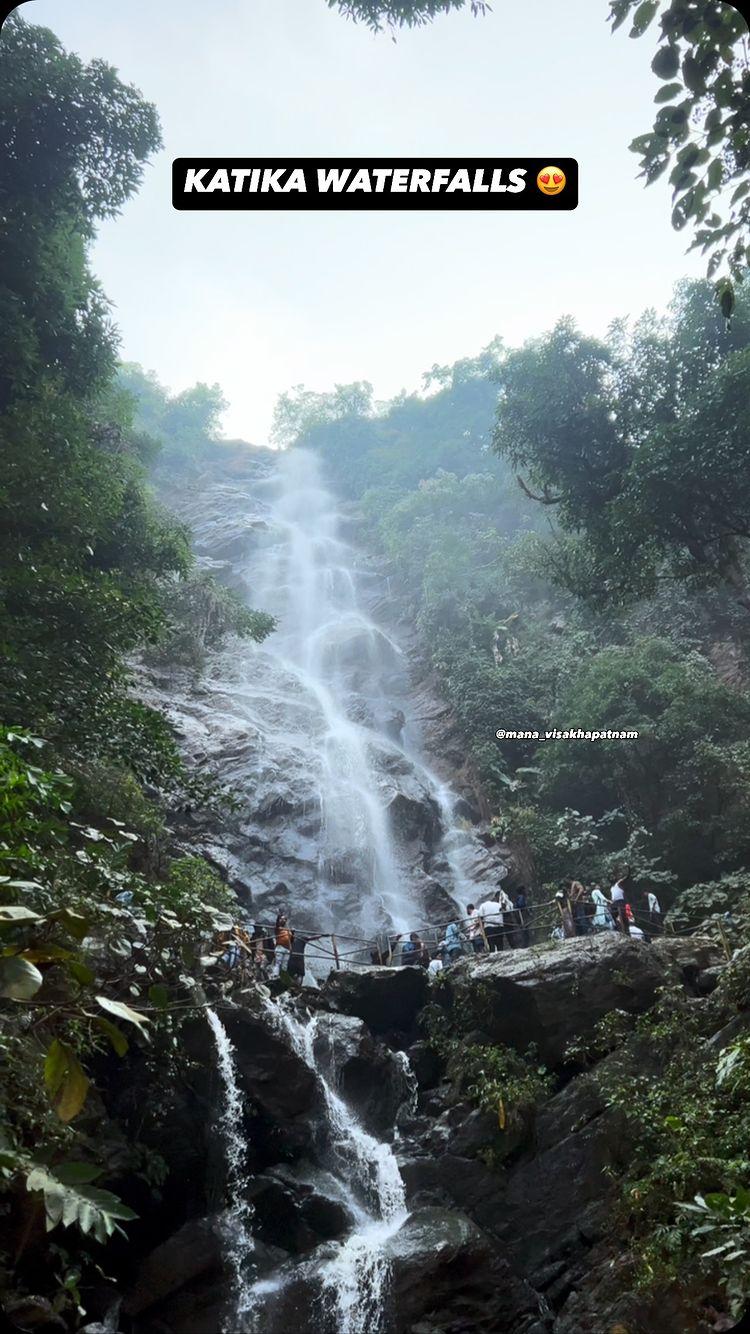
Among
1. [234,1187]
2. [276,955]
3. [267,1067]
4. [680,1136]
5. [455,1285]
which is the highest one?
[276,955]

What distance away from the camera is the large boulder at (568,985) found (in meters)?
9.16

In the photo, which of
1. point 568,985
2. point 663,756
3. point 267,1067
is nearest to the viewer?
point 267,1067

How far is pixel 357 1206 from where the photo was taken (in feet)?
26.0

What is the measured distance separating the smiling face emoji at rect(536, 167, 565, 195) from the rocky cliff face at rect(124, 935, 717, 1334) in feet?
20.8

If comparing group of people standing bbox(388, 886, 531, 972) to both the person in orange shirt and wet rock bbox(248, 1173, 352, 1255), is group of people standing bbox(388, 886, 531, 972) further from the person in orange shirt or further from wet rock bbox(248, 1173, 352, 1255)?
wet rock bbox(248, 1173, 352, 1255)

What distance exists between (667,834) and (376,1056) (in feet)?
25.1

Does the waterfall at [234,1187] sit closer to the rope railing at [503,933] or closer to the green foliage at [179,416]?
the rope railing at [503,933]

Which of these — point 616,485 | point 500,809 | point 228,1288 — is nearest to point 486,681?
point 500,809

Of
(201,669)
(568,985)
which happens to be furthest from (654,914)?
(201,669)

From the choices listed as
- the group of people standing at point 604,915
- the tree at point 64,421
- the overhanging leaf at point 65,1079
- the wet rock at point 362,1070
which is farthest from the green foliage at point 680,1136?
the tree at point 64,421

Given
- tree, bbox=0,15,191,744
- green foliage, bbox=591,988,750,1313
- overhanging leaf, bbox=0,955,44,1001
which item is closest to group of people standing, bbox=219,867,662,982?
green foliage, bbox=591,988,750,1313

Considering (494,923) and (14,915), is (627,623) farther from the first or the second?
(14,915)

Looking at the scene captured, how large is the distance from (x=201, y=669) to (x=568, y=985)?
43.0 ft

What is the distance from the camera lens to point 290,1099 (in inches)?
332
